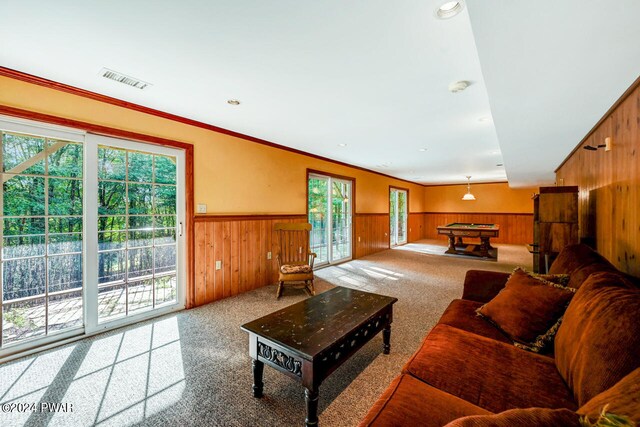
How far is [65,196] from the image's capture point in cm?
247

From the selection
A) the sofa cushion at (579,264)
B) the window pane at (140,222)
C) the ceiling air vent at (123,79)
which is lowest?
the sofa cushion at (579,264)

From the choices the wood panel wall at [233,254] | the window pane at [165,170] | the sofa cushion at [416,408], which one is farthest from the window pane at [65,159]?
the sofa cushion at [416,408]

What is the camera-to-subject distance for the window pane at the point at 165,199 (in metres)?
3.08

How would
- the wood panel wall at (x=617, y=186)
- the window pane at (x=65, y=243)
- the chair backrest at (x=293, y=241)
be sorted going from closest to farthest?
the wood panel wall at (x=617, y=186) → the window pane at (x=65, y=243) → the chair backrest at (x=293, y=241)

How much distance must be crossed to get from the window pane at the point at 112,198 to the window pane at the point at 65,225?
0.20 meters

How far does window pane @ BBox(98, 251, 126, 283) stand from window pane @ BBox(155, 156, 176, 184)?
0.93m

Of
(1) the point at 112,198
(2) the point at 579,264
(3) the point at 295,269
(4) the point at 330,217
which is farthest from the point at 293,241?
(2) the point at 579,264

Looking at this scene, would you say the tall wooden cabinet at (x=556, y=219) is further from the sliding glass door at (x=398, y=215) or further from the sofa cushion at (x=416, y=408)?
the sliding glass door at (x=398, y=215)

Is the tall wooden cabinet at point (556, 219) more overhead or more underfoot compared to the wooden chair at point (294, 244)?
more overhead

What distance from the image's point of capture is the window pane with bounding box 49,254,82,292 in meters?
2.39

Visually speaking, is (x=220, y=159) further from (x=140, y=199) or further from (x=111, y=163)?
(x=111, y=163)

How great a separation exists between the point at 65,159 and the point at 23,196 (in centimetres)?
46

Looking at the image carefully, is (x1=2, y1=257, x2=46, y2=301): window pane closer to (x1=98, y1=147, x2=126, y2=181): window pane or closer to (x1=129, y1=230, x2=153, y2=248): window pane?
(x1=129, y1=230, x2=153, y2=248): window pane

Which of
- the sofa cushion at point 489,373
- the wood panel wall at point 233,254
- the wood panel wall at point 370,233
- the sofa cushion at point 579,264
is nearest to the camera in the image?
the sofa cushion at point 489,373
